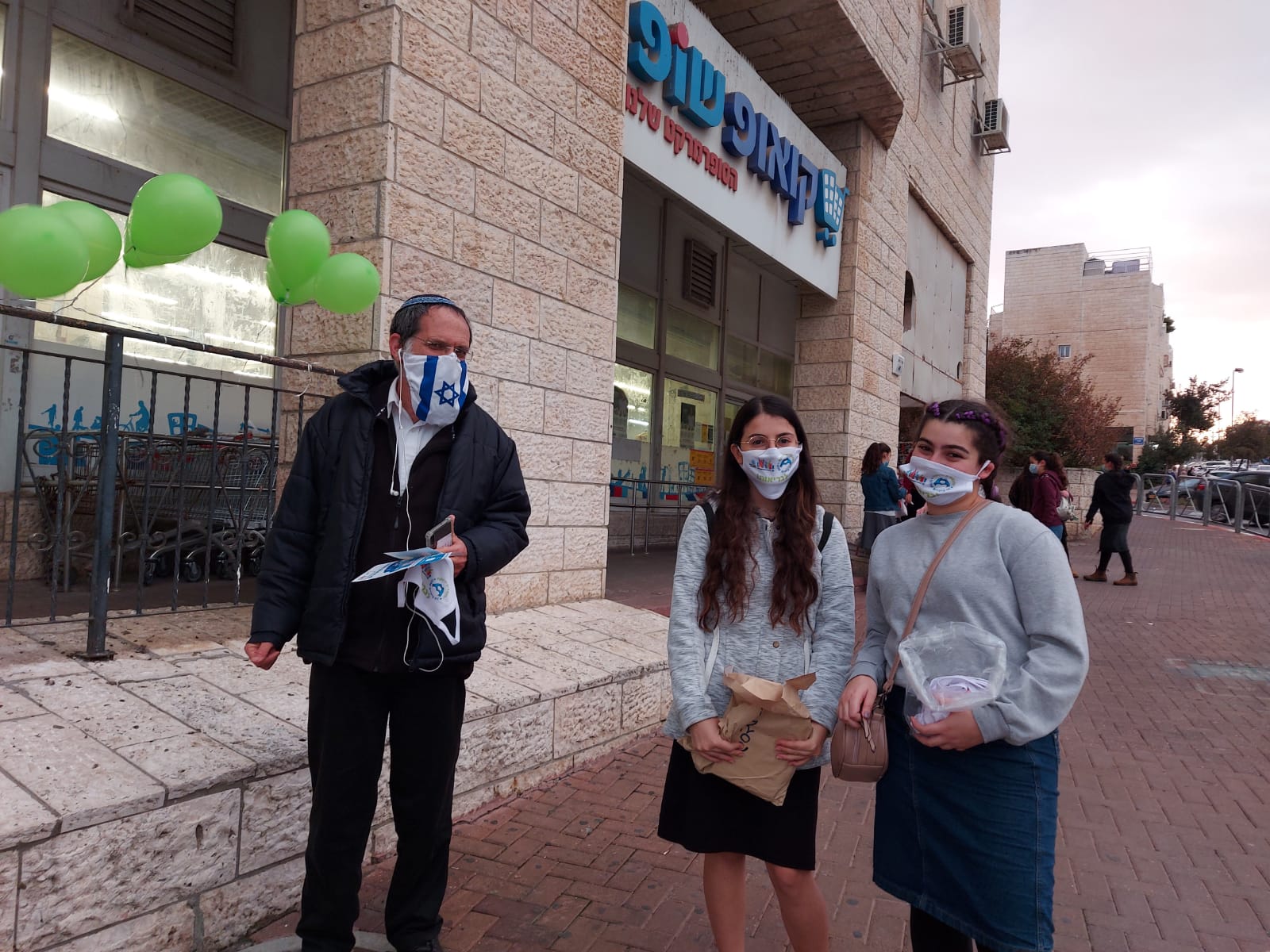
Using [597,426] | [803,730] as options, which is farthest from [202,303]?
[803,730]

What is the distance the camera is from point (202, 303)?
5.82 meters

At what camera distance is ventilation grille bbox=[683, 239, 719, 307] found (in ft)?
36.8

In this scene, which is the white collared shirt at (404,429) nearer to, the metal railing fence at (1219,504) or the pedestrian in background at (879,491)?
the pedestrian in background at (879,491)

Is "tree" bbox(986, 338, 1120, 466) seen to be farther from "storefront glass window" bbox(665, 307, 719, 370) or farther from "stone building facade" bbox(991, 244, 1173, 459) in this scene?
"stone building facade" bbox(991, 244, 1173, 459)

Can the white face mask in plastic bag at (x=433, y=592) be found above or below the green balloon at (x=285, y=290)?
below

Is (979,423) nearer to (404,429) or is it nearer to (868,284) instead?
(404,429)

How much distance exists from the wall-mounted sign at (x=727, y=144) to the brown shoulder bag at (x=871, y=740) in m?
5.94

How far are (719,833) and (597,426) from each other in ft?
13.4

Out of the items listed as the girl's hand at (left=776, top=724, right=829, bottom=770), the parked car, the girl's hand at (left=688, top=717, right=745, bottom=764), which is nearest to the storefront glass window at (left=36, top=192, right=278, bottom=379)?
the girl's hand at (left=688, top=717, right=745, bottom=764)

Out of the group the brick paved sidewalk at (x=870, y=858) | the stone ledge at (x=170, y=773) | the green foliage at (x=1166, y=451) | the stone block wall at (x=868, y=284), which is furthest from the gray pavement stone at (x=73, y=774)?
the green foliage at (x=1166, y=451)

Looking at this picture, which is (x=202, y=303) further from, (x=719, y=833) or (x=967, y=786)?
(x=967, y=786)

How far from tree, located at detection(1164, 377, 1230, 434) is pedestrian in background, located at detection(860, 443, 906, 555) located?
49829mm

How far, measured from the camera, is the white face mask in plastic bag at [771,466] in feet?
7.80


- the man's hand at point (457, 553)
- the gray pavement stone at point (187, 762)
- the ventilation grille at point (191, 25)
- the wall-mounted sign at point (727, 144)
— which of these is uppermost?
the wall-mounted sign at point (727, 144)
